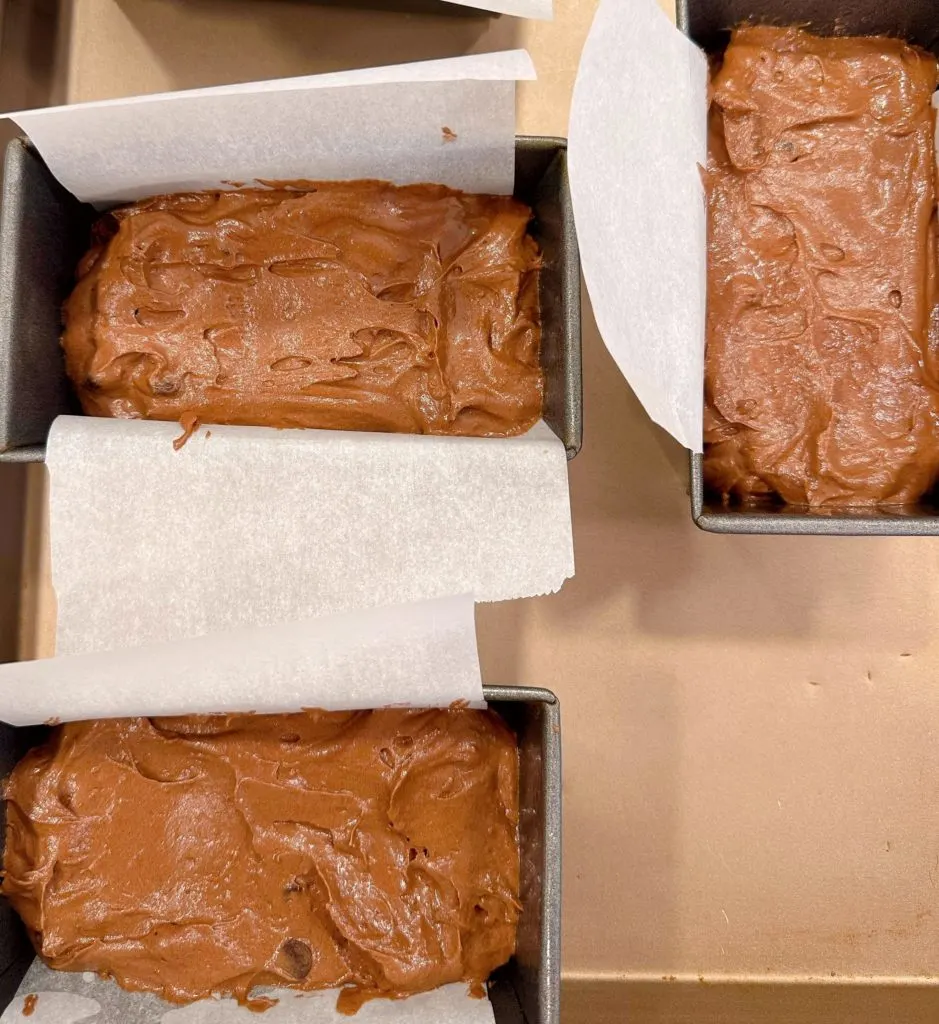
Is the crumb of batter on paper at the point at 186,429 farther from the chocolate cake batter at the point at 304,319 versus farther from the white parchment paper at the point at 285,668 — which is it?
the white parchment paper at the point at 285,668

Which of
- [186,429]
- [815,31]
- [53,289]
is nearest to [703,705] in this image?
[186,429]

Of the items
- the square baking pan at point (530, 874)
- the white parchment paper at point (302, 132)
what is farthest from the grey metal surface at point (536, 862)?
the white parchment paper at point (302, 132)

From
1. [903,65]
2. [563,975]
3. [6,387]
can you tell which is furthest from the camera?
[563,975]

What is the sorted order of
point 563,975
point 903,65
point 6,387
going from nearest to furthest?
point 6,387 < point 903,65 < point 563,975

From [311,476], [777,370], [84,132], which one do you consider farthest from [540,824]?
[84,132]

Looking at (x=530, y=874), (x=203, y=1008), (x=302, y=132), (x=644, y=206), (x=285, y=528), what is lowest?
(x=203, y=1008)

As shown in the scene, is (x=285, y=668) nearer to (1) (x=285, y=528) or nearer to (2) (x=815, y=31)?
(1) (x=285, y=528)

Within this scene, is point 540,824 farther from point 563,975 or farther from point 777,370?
point 777,370
